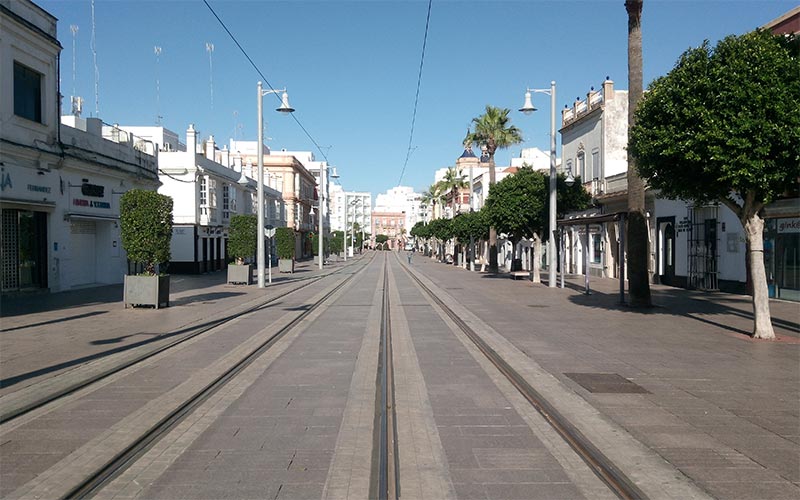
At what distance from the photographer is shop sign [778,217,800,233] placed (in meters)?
20.8

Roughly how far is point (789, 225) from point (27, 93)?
25.9 meters

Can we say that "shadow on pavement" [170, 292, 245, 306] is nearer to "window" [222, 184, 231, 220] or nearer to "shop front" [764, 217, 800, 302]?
"shop front" [764, 217, 800, 302]

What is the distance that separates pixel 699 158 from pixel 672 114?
3.96ft

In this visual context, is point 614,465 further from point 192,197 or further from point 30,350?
point 192,197

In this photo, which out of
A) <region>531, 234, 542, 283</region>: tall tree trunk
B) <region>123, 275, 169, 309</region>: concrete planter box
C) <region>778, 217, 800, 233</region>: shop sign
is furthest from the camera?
<region>531, 234, 542, 283</region>: tall tree trunk

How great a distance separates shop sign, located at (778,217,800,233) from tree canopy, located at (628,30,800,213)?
28.7ft

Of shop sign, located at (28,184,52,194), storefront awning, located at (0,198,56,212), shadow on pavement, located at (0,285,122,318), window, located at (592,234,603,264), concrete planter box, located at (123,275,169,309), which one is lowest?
shadow on pavement, located at (0,285,122,318)

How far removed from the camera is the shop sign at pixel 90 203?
2548 centimetres

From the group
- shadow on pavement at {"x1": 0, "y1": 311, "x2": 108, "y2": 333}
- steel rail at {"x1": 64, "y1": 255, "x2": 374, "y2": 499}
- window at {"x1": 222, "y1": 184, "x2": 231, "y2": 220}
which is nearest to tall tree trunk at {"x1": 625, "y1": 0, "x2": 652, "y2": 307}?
steel rail at {"x1": 64, "y1": 255, "x2": 374, "y2": 499}

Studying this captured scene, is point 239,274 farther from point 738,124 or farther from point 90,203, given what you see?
point 738,124

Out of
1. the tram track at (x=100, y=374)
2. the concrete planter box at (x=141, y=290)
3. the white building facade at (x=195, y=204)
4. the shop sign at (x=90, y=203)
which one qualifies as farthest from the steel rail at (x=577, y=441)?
the white building facade at (x=195, y=204)

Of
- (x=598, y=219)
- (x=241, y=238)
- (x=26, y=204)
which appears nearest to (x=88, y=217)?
(x=26, y=204)

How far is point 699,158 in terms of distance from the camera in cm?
1295

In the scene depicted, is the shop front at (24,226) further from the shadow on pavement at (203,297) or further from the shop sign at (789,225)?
the shop sign at (789,225)
